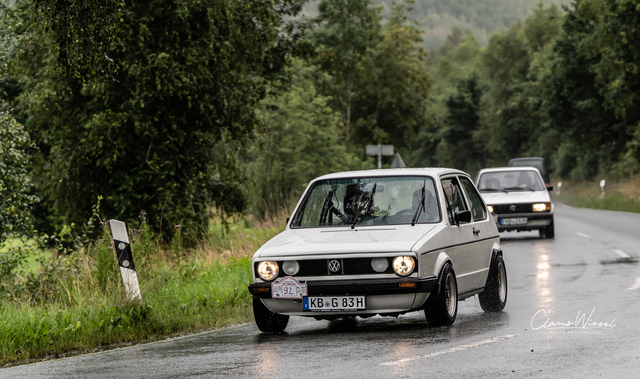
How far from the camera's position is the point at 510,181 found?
2306 cm

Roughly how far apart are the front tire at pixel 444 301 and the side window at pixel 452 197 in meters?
0.74

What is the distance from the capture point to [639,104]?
153 feet

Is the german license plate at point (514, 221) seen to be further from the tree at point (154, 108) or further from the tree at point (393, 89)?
the tree at point (393, 89)

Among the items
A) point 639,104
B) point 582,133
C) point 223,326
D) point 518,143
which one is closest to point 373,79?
point 582,133

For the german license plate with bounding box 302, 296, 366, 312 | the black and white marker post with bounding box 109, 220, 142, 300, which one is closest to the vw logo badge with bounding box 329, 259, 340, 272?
the german license plate with bounding box 302, 296, 366, 312

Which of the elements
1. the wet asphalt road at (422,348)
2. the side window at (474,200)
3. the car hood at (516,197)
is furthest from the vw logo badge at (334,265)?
the car hood at (516,197)

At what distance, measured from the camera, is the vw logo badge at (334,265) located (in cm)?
859

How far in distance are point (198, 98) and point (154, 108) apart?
1044 mm

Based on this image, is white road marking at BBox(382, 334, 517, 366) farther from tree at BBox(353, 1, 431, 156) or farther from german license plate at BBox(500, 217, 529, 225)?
tree at BBox(353, 1, 431, 156)

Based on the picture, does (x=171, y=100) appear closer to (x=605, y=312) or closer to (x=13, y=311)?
(x=13, y=311)

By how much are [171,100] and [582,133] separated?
45792mm

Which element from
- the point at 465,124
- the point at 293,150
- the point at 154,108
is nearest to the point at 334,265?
the point at 154,108

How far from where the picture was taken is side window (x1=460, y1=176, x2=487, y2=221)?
10672 millimetres

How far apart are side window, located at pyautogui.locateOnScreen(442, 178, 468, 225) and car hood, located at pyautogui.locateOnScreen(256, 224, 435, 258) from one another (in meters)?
0.60
